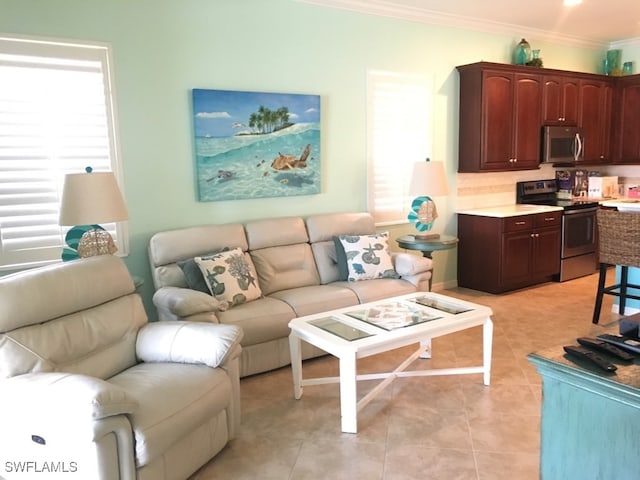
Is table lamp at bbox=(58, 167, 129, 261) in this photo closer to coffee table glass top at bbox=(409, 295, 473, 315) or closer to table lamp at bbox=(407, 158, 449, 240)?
coffee table glass top at bbox=(409, 295, 473, 315)

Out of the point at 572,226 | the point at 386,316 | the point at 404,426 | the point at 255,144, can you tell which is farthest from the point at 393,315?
the point at 572,226

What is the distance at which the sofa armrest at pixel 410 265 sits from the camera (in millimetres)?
4211

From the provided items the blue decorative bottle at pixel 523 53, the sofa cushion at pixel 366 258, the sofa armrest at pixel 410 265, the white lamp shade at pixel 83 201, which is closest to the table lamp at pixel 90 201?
the white lamp shade at pixel 83 201

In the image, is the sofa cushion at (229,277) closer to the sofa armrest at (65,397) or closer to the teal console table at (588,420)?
the sofa armrest at (65,397)

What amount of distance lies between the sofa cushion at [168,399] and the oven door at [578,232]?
4576 mm

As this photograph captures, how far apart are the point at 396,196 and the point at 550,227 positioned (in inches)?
71.0

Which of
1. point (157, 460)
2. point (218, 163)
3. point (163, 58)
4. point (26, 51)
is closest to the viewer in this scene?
point (157, 460)

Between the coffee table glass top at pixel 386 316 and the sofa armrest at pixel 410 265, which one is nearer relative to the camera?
the coffee table glass top at pixel 386 316

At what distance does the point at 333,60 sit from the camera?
4.64 meters

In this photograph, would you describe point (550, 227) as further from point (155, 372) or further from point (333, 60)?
point (155, 372)

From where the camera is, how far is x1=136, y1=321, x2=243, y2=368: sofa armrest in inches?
99.3

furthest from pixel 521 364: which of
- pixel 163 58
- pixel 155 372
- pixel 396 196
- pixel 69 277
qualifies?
pixel 163 58

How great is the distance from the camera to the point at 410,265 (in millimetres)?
4227

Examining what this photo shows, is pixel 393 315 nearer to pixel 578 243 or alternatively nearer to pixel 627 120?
pixel 578 243
